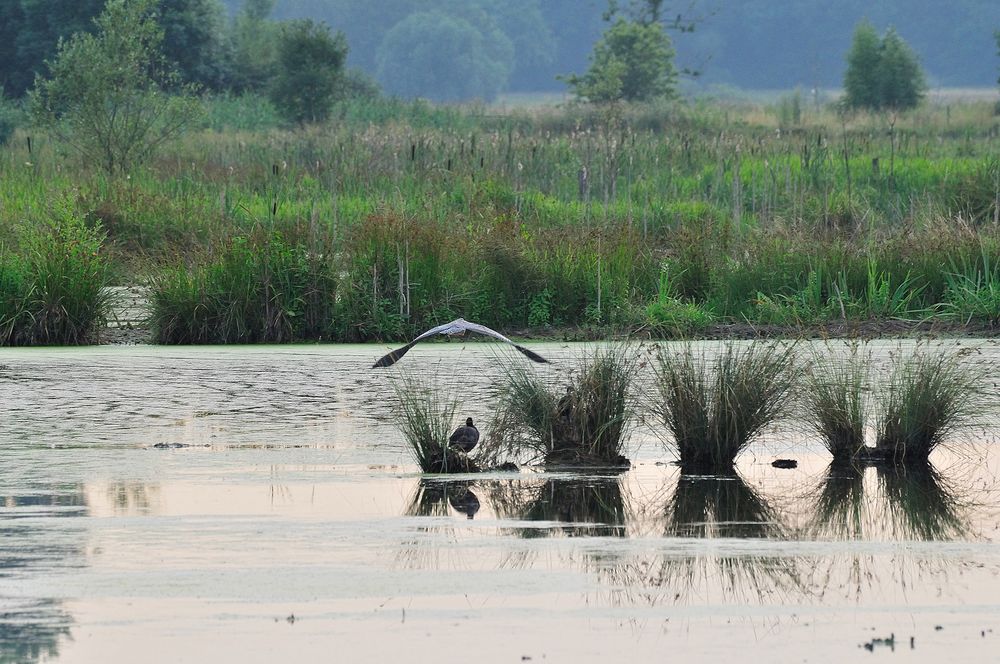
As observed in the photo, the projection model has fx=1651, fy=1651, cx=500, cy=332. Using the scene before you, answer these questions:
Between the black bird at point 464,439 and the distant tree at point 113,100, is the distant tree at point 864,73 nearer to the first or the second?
the distant tree at point 113,100

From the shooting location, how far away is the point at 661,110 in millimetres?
38812

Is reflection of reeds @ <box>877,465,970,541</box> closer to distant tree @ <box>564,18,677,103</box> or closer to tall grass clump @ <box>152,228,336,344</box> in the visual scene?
tall grass clump @ <box>152,228,336,344</box>

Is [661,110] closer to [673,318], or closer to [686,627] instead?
[673,318]

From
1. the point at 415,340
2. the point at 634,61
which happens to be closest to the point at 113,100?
the point at 415,340

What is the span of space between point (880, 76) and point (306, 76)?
16070mm

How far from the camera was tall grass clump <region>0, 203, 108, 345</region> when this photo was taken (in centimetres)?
1512

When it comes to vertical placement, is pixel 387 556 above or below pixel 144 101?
below

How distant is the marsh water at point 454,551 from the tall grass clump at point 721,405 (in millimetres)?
169

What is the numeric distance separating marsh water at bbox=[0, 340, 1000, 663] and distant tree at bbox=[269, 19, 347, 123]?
27.4 metres

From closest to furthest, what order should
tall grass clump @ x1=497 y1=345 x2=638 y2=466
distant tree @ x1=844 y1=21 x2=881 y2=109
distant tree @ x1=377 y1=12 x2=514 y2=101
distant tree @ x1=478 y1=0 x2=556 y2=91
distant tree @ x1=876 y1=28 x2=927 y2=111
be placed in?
tall grass clump @ x1=497 y1=345 x2=638 y2=466
distant tree @ x1=876 y1=28 x2=927 y2=111
distant tree @ x1=844 y1=21 x2=881 y2=109
distant tree @ x1=377 y1=12 x2=514 y2=101
distant tree @ x1=478 y1=0 x2=556 y2=91

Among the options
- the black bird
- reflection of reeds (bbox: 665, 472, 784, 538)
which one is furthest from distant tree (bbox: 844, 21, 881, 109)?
reflection of reeds (bbox: 665, 472, 784, 538)

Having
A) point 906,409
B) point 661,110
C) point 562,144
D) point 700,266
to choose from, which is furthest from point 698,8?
point 906,409

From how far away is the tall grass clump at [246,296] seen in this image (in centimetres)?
1530

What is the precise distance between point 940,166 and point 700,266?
8892 millimetres
